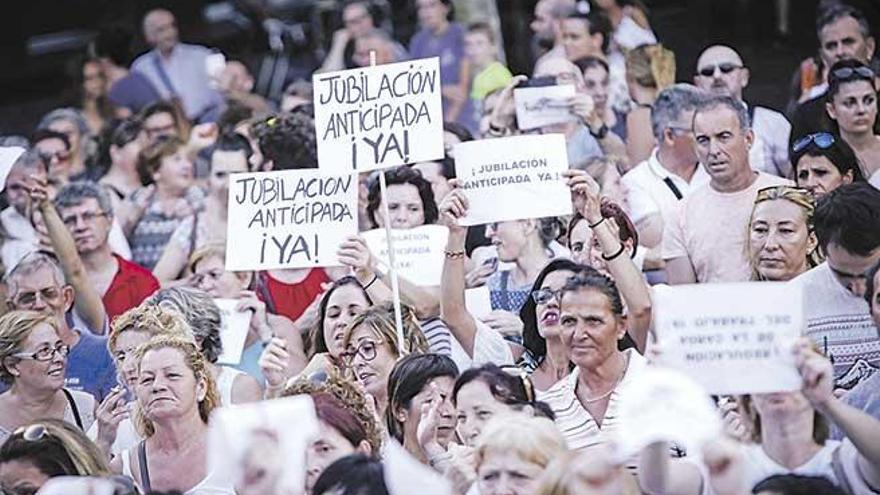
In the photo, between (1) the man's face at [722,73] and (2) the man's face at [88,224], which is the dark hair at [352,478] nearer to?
(2) the man's face at [88,224]

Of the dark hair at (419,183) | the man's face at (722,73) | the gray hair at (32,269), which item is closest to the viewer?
the gray hair at (32,269)

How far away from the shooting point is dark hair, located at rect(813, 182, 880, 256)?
28.3ft

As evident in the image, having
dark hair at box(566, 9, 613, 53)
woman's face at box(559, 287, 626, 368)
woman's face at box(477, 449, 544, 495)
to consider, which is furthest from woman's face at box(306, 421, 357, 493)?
dark hair at box(566, 9, 613, 53)

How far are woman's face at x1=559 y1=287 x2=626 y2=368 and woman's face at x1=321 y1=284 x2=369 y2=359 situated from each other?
127 centimetres

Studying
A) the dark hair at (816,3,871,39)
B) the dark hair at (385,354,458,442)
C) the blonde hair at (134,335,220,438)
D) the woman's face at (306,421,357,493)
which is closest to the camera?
the woman's face at (306,421,357,493)

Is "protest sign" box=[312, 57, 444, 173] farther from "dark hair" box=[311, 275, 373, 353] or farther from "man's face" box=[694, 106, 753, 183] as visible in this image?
"man's face" box=[694, 106, 753, 183]

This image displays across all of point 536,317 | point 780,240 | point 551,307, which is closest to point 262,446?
point 551,307

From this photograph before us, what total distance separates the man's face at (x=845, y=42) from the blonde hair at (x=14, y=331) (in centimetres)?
487

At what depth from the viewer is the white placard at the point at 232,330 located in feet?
32.4

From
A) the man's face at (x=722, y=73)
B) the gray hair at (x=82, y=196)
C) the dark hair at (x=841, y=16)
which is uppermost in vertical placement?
the dark hair at (x=841, y=16)

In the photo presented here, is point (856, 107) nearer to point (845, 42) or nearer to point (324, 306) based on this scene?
point (845, 42)

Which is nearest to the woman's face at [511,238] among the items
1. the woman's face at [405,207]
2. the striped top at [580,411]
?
the woman's face at [405,207]

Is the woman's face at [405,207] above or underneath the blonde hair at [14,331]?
above

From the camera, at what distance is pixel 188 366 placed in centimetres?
841
